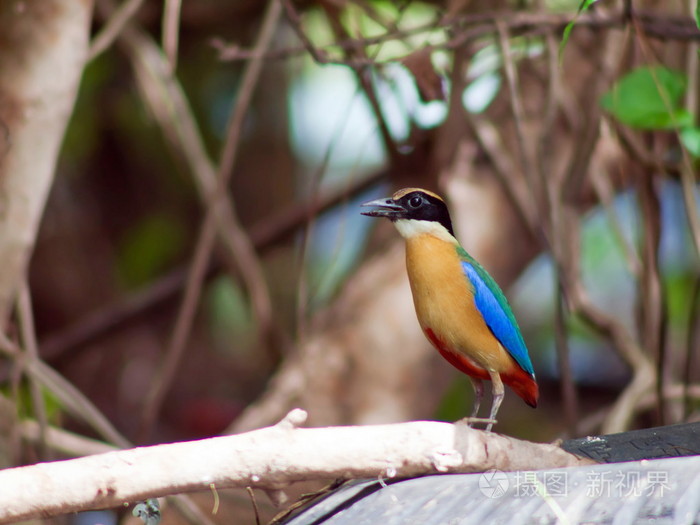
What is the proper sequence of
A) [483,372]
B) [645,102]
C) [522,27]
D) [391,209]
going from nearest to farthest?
[483,372], [391,209], [645,102], [522,27]

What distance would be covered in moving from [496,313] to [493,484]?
901 millimetres

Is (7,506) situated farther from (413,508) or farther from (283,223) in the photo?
(283,223)

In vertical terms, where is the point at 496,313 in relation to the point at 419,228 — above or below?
below

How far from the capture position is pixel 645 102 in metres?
3.04

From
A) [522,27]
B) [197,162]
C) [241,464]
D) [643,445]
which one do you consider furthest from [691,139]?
[197,162]

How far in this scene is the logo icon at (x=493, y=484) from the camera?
1.68 metres

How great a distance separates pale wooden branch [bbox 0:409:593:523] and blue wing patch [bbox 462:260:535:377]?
62 centimetres

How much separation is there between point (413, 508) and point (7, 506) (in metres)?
0.77

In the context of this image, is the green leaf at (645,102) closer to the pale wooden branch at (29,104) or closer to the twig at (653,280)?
the twig at (653,280)

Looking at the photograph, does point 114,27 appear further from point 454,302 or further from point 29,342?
point 454,302

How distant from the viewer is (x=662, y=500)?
1440mm

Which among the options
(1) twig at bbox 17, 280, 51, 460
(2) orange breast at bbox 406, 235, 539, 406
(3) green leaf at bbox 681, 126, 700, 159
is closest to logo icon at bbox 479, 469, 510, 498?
(2) orange breast at bbox 406, 235, 539, 406

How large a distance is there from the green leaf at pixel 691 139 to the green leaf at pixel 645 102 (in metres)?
A: 0.03

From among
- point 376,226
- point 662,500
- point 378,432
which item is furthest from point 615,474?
point 376,226
